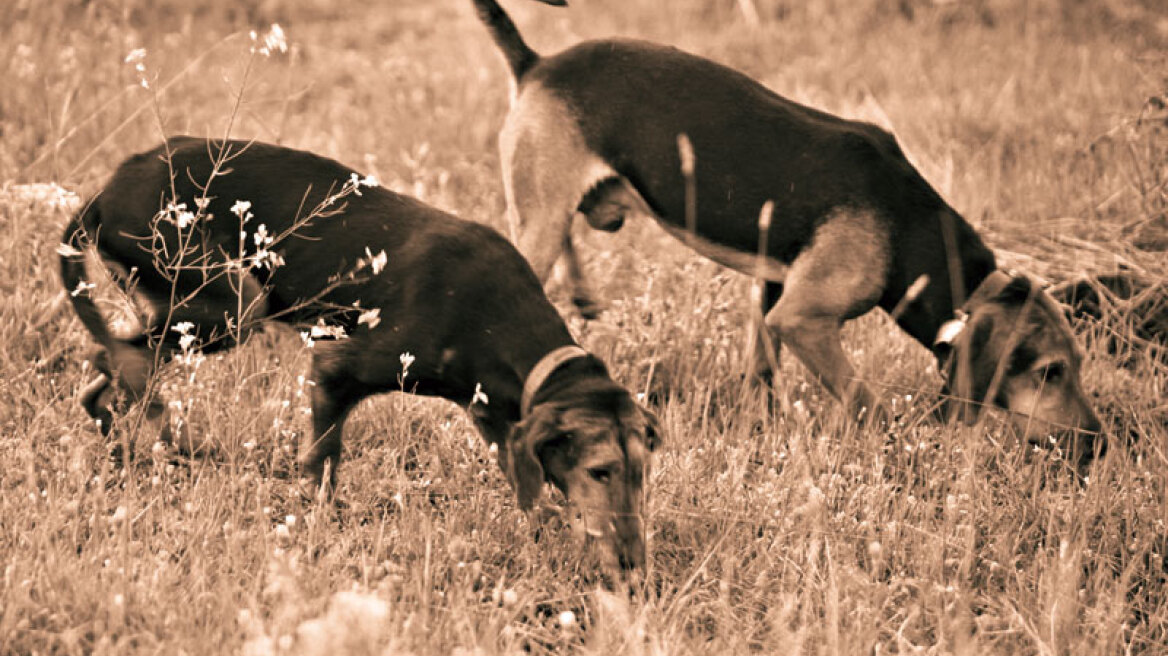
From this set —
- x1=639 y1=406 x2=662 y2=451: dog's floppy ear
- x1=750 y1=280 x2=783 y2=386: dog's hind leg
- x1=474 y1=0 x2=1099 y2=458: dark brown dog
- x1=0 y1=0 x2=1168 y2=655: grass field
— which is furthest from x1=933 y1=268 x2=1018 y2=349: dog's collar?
x1=639 y1=406 x2=662 y2=451: dog's floppy ear

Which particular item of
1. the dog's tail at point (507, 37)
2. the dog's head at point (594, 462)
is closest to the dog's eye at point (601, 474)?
the dog's head at point (594, 462)

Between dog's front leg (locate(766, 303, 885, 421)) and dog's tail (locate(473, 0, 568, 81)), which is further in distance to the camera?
dog's tail (locate(473, 0, 568, 81))

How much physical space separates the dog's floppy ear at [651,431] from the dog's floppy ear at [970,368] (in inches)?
57.0

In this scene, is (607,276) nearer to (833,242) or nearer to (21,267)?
(833,242)

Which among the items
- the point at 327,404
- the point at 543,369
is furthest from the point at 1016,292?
the point at 327,404

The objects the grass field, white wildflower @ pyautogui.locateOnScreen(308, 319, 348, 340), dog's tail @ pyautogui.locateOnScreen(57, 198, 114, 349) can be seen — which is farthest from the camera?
dog's tail @ pyautogui.locateOnScreen(57, 198, 114, 349)

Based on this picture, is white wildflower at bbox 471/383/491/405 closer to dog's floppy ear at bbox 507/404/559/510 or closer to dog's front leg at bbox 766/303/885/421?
dog's floppy ear at bbox 507/404/559/510

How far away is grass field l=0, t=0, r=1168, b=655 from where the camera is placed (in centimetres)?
332

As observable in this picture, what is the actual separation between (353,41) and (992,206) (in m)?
5.48

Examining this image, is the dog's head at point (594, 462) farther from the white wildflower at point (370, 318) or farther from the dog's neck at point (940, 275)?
the dog's neck at point (940, 275)

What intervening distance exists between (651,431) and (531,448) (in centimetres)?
41

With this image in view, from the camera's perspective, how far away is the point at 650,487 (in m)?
4.12

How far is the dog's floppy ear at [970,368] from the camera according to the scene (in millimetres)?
4773

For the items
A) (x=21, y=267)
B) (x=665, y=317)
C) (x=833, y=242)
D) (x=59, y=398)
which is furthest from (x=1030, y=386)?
(x=21, y=267)
